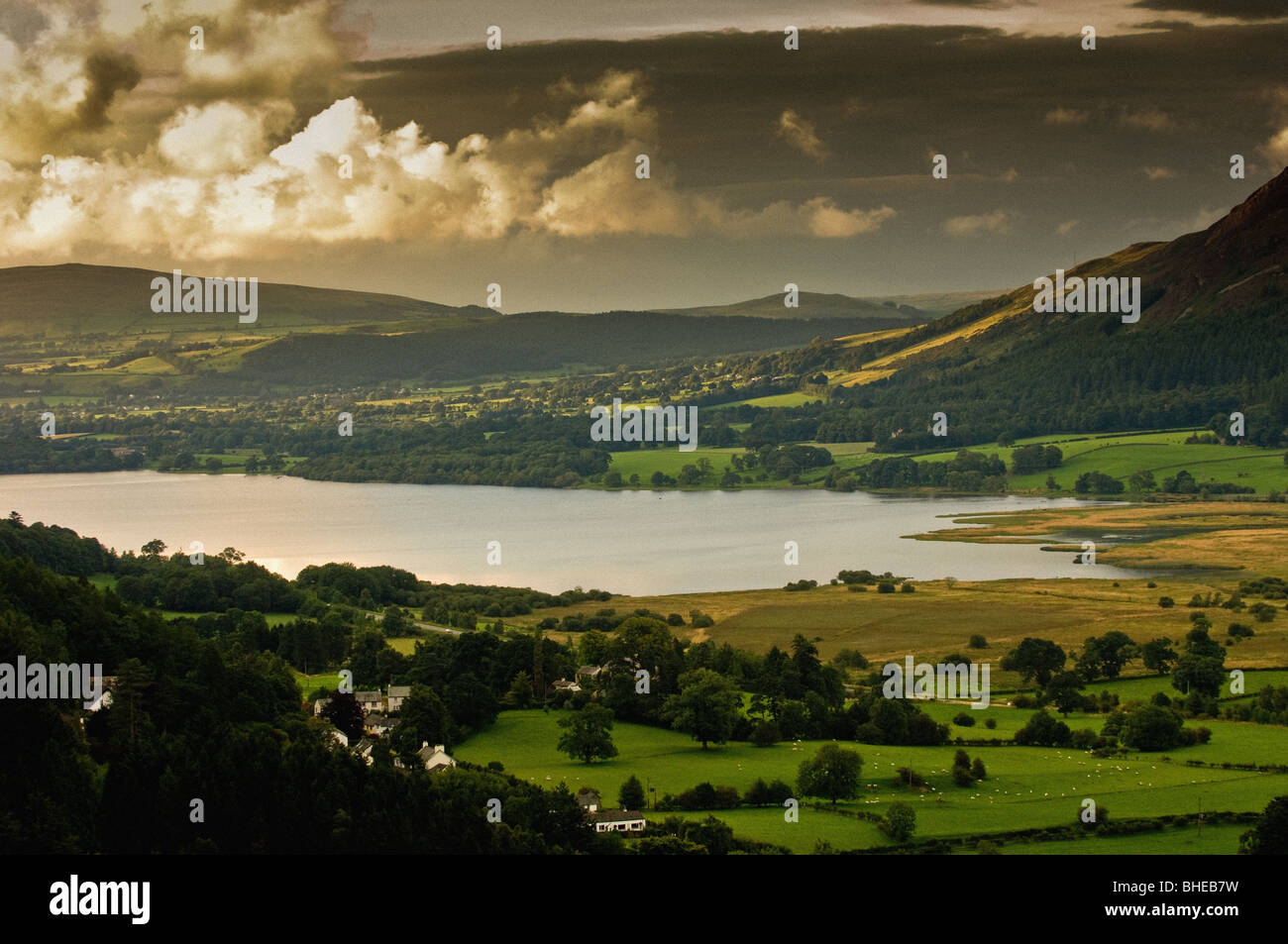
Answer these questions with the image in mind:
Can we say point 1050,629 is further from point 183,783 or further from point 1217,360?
point 1217,360

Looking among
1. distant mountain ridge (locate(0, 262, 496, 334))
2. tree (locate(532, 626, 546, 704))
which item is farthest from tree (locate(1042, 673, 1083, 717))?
distant mountain ridge (locate(0, 262, 496, 334))

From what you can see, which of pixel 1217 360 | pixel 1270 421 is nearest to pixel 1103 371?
pixel 1217 360

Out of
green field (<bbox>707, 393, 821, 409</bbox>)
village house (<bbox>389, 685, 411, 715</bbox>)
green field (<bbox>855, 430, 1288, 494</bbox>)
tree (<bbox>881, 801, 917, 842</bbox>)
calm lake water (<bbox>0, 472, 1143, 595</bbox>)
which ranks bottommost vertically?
tree (<bbox>881, 801, 917, 842</bbox>)

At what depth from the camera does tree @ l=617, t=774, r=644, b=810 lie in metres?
12.2

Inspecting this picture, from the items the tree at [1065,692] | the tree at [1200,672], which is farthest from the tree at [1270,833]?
the tree at [1200,672]

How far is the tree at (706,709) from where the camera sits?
49.4 ft

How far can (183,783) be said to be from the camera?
29.4ft

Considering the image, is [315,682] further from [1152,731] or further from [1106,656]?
[1106,656]

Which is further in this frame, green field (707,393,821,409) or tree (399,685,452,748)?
green field (707,393,821,409)

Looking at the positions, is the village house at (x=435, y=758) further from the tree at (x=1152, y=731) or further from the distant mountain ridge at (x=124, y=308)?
the distant mountain ridge at (x=124, y=308)

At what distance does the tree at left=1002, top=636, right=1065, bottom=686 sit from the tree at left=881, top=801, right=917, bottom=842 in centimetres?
747

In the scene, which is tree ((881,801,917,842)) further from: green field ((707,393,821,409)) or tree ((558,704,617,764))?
green field ((707,393,821,409))

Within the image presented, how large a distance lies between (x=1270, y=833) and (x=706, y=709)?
6529 millimetres

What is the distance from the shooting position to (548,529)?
123ft
